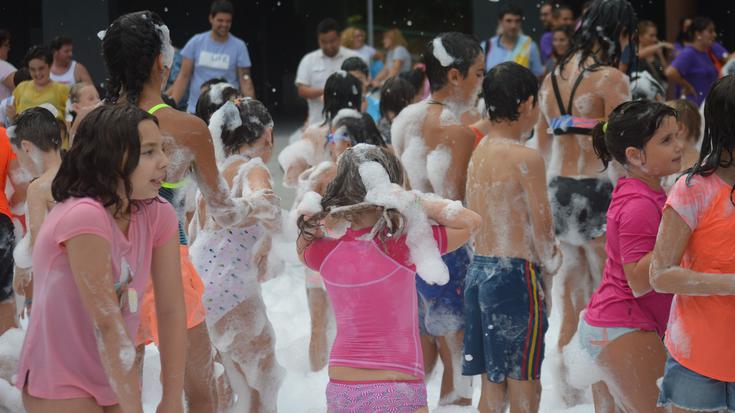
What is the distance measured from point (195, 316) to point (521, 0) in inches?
372

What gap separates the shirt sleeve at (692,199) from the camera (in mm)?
2826

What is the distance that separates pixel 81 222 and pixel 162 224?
324mm

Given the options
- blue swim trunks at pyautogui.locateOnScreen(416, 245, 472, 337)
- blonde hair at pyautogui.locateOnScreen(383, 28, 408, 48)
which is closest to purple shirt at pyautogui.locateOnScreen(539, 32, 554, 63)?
blonde hair at pyautogui.locateOnScreen(383, 28, 408, 48)

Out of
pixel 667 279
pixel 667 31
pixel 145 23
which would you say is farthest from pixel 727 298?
pixel 667 31

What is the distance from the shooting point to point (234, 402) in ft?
14.6

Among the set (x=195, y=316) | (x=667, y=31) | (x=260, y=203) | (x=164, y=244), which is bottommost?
(x=667, y=31)

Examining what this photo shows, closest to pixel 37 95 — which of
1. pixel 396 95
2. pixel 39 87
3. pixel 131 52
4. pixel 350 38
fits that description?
pixel 39 87

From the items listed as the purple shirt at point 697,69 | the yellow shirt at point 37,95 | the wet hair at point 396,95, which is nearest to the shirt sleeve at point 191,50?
the yellow shirt at point 37,95

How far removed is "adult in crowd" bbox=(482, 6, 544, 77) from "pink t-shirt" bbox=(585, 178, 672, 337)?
6225mm

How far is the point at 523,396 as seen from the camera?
387 cm

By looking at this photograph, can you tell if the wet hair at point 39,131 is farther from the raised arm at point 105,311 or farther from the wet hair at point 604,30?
the wet hair at point 604,30

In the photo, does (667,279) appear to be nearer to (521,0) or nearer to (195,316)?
(195,316)

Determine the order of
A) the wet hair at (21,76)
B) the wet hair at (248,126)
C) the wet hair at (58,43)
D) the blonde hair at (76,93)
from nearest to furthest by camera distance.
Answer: the wet hair at (248,126)
the blonde hair at (76,93)
the wet hair at (21,76)
the wet hair at (58,43)

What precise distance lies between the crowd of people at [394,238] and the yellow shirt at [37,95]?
206cm
